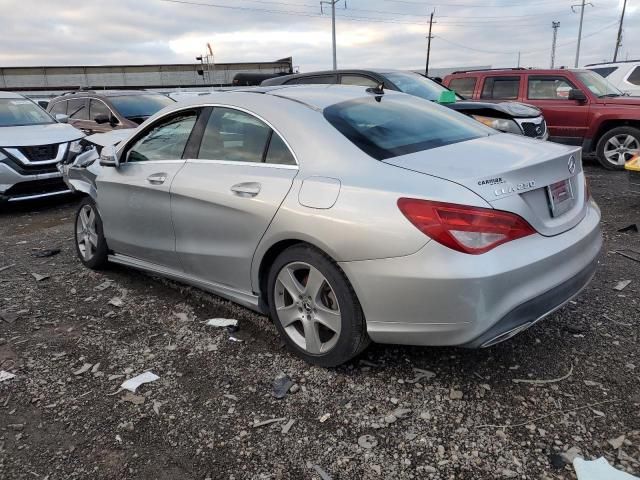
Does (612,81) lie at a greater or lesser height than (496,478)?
greater

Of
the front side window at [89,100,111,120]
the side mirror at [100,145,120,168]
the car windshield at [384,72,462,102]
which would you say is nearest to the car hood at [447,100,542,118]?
the car windshield at [384,72,462,102]

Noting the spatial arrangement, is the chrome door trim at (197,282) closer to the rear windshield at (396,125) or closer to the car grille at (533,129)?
the rear windshield at (396,125)

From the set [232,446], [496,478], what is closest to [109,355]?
[232,446]

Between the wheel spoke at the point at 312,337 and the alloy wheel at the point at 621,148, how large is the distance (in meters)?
8.24

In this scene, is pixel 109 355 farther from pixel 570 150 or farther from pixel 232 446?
pixel 570 150

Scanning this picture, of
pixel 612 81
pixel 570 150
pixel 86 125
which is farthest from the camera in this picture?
pixel 612 81

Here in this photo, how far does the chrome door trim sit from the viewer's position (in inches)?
136

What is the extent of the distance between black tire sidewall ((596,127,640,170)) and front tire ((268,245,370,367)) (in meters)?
8.29

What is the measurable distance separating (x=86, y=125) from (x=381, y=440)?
391 inches

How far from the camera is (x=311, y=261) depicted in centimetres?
292

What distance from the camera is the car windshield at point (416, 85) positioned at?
320 inches

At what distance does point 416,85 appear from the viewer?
27.5 ft

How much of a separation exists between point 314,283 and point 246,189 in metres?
0.74

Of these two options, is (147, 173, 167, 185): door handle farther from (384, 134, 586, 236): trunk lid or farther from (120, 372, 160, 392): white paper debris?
(384, 134, 586, 236): trunk lid
